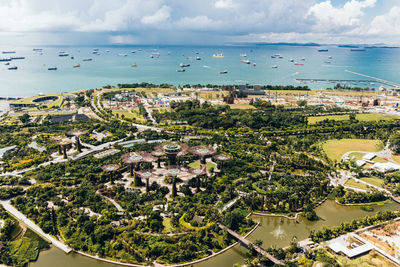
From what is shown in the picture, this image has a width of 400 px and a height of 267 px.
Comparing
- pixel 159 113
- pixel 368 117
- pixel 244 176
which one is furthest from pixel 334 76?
pixel 244 176

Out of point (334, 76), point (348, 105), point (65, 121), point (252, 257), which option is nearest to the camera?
point (252, 257)

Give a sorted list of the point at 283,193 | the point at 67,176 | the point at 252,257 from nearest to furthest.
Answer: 1. the point at 252,257
2. the point at 283,193
3. the point at 67,176

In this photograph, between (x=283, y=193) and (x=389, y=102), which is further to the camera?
(x=389, y=102)

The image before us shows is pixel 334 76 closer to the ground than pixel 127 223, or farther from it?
farther from it

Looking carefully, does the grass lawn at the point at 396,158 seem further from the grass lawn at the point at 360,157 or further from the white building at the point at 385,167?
the white building at the point at 385,167

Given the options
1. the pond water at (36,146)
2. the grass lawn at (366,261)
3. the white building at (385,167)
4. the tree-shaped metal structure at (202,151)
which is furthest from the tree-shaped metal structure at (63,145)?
the white building at (385,167)

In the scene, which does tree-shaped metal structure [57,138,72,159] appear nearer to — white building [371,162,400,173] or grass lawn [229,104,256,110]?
grass lawn [229,104,256,110]

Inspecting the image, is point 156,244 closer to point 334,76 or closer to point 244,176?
point 244,176
